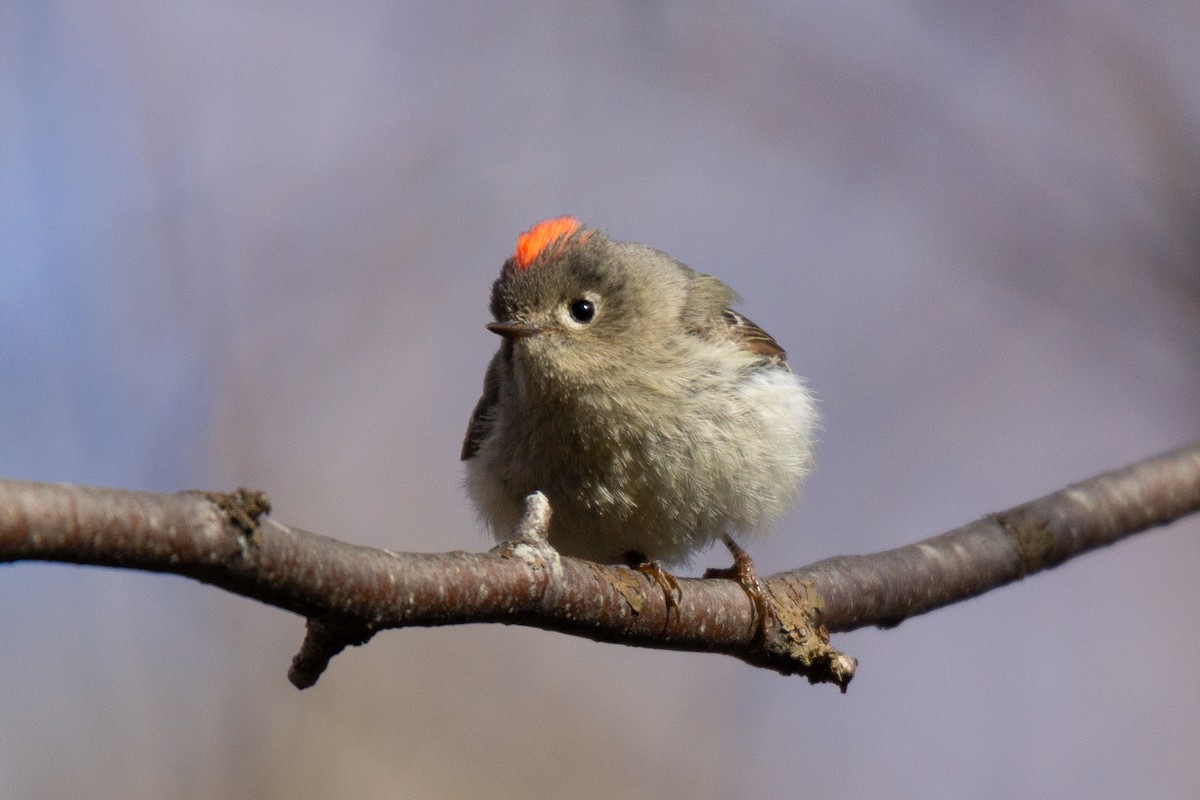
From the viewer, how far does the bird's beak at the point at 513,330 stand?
256cm

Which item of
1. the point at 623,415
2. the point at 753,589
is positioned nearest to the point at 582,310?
the point at 623,415

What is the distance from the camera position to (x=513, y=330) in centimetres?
258

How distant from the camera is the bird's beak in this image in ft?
8.39

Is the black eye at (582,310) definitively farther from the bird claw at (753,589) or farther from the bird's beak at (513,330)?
the bird claw at (753,589)

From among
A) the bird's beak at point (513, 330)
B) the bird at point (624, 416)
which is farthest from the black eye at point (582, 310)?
the bird's beak at point (513, 330)

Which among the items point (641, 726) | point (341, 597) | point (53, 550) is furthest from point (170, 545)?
point (641, 726)

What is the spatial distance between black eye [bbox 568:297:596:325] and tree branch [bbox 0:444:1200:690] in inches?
32.6

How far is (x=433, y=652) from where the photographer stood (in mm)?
3768

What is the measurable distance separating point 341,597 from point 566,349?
132 centimetres

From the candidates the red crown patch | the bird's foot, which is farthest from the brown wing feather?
the bird's foot

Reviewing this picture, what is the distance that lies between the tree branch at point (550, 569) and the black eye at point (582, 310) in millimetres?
827

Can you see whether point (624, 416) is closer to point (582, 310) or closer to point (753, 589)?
point (582, 310)

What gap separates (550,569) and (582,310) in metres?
1.23

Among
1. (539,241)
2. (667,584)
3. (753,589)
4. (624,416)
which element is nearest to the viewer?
(667,584)
